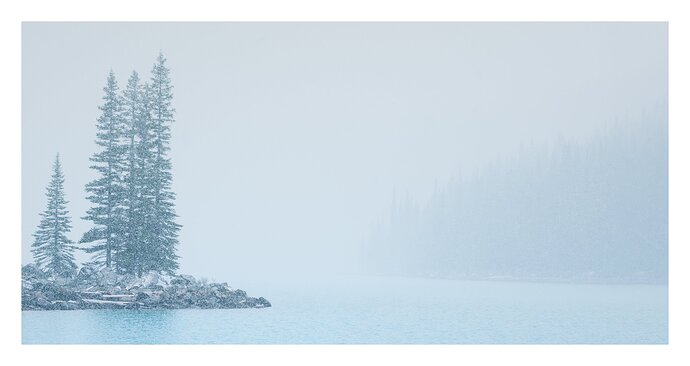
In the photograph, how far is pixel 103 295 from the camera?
3847cm

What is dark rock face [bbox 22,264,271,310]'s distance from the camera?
37594 mm

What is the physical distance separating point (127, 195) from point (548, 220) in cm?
4439

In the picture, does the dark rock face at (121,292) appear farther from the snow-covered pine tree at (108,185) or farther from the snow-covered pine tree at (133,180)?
the snow-covered pine tree at (108,185)

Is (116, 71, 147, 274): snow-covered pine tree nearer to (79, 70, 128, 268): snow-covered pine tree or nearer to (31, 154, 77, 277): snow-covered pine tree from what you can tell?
(79, 70, 128, 268): snow-covered pine tree

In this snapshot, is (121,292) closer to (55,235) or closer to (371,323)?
(55,235)

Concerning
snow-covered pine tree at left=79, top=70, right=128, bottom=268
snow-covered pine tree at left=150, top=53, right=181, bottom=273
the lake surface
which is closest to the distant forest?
the lake surface

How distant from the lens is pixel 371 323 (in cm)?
3662

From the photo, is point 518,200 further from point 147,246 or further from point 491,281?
point 147,246

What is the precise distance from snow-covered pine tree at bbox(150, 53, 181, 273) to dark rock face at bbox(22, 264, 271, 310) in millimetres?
1155

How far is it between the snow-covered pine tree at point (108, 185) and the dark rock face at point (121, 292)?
1.43 metres

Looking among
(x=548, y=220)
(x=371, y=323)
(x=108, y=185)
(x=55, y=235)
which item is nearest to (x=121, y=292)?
(x=55, y=235)

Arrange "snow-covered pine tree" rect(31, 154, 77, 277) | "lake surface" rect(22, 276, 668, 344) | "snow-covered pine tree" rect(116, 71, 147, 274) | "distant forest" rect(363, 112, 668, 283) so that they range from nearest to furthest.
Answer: "lake surface" rect(22, 276, 668, 344), "snow-covered pine tree" rect(31, 154, 77, 277), "snow-covered pine tree" rect(116, 71, 147, 274), "distant forest" rect(363, 112, 668, 283)

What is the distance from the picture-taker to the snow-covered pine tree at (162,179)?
41.8m
